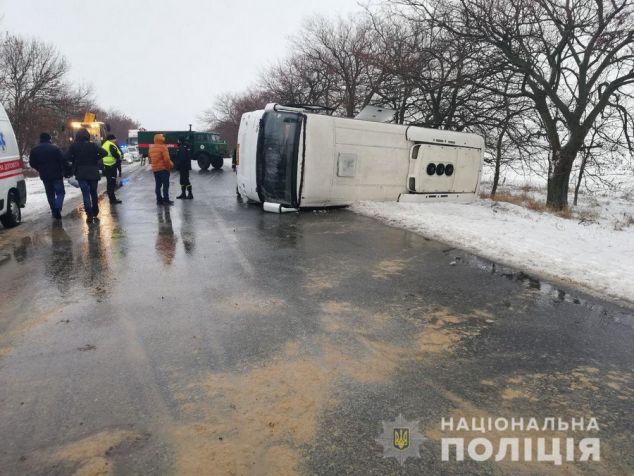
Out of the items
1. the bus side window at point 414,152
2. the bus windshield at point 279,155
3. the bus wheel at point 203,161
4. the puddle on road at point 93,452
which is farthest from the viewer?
the bus wheel at point 203,161

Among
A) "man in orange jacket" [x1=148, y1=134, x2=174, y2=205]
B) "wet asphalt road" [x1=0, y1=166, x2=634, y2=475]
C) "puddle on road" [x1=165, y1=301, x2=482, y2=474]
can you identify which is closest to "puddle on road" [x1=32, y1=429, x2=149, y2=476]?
"wet asphalt road" [x1=0, y1=166, x2=634, y2=475]

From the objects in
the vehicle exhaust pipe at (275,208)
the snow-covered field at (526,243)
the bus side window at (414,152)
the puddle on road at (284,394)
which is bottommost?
the puddle on road at (284,394)

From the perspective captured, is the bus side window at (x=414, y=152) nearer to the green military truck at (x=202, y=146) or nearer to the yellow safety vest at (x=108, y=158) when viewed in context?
the yellow safety vest at (x=108, y=158)

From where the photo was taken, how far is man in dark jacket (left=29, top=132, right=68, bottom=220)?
891 centimetres

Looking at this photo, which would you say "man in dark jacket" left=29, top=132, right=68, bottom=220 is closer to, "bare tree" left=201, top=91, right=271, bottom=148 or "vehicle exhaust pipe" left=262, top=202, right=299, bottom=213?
"vehicle exhaust pipe" left=262, top=202, right=299, bottom=213

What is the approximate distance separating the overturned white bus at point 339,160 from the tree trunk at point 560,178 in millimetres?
5099

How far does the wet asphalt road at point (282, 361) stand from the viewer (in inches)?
Result: 90.7

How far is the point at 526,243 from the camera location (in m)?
7.18

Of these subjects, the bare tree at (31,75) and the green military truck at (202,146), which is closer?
the green military truck at (202,146)

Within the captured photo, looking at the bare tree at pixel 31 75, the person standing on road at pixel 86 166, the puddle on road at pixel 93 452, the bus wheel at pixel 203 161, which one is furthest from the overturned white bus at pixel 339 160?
the bare tree at pixel 31 75

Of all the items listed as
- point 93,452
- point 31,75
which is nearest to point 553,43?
point 93,452

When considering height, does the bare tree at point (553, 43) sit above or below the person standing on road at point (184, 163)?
above

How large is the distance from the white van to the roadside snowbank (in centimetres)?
756

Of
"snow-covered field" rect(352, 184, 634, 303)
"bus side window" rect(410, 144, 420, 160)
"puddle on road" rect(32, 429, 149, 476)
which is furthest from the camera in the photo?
"bus side window" rect(410, 144, 420, 160)
